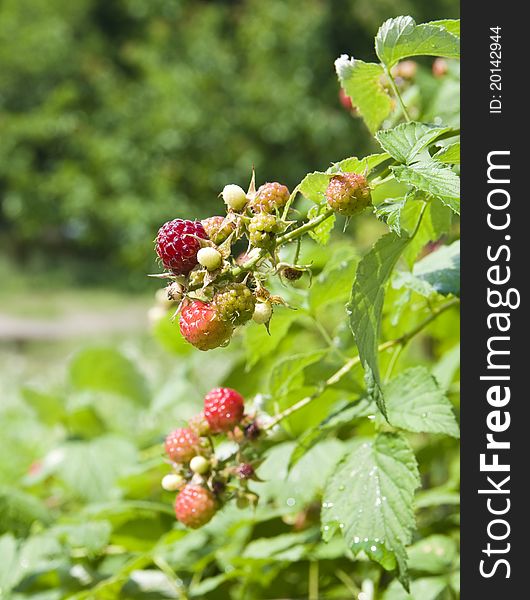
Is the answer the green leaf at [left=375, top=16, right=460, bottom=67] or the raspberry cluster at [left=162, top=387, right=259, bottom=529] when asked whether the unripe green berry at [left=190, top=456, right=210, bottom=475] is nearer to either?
the raspberry cluster at [left=162, top=387, right=259, bottom=529]

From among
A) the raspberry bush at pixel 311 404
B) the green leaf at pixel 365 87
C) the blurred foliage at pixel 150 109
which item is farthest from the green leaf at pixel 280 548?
the blurred foliage at pixel 150 109

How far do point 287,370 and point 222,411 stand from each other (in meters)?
0.09

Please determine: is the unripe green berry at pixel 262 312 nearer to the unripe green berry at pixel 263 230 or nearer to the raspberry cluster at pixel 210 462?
the unripe green berry at pixel 263 230

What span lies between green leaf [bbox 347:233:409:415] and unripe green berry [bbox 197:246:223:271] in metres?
0.09

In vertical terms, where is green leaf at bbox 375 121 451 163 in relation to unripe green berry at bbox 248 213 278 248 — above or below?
above

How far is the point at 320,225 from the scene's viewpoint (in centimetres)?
50

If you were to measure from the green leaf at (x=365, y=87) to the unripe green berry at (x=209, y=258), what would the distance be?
0.22 meters

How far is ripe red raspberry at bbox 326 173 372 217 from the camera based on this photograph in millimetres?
459

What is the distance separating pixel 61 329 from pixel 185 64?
2.58 metres

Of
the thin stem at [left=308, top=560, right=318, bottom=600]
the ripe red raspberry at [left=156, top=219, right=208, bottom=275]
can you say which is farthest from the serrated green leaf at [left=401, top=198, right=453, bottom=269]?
the thin stem at [left=308, top=560, right=318, bottom=600]

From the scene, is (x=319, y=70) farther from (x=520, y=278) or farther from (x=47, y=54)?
(x=520, y=278)

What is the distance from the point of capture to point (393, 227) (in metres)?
0.46

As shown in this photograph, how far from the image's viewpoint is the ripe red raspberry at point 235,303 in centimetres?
44

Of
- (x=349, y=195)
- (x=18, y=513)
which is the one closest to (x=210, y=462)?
(x=349, y=195)
